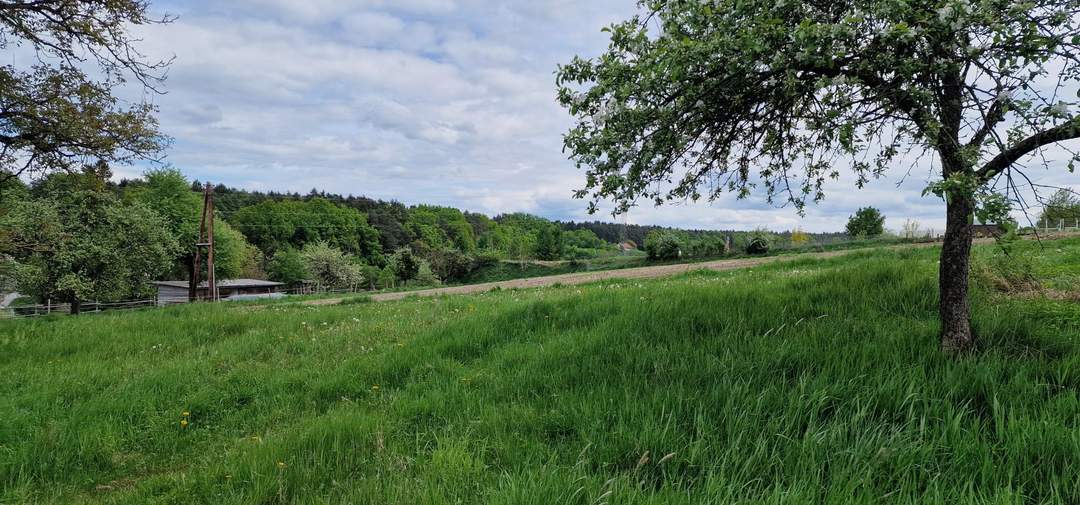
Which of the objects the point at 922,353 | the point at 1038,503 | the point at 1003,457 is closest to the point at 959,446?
the point at 1003,457

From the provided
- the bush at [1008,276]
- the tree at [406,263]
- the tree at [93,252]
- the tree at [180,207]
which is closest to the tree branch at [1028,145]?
the bush at [1008,276]

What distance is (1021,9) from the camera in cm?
319

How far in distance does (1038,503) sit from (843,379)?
56.3 inches

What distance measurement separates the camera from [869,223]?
167ft

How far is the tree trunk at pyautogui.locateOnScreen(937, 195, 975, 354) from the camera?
4.20m

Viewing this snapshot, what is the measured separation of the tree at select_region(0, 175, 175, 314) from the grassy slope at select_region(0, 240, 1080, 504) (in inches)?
1105

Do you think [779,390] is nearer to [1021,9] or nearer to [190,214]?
[1021,9]

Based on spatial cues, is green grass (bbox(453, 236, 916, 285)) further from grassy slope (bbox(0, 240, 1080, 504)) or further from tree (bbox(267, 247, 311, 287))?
tree (bbox(267, 247, 311, 287))

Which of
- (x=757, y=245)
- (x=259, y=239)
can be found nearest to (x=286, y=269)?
(x=259, y=239)

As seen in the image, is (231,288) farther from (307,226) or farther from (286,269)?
(307,226)

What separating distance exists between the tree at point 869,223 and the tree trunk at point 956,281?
55.9m

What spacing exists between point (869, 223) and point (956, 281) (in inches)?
2250

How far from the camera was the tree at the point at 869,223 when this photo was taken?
167 ft

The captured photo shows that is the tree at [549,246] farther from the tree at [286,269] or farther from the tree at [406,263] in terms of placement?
the tree at [286,269]
